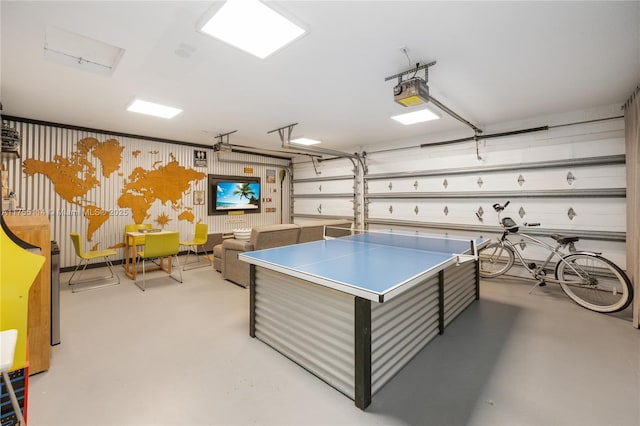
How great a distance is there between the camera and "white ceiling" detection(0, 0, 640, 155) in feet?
7.05

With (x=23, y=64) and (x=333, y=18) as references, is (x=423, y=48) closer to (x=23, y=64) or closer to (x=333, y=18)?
(x=333, y=18)

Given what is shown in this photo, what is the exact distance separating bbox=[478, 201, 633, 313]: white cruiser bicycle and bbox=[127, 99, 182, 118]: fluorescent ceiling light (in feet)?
16.0

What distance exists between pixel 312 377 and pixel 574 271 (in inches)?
153

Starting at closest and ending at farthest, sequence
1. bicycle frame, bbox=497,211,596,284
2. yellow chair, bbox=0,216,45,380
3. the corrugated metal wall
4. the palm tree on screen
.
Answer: yellow chair, bbox=0,216,45,380 → bicycle frame, bbox=497,211,596,284 → the corrugated metal wall → the palm tree on screen

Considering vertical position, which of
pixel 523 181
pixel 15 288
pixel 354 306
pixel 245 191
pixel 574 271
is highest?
pixel 245 191

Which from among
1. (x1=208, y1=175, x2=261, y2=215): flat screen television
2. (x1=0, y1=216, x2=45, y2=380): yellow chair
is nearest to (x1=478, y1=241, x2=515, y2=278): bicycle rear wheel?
(x1=0, y1=216, x2=45, y2=380): yellow chair

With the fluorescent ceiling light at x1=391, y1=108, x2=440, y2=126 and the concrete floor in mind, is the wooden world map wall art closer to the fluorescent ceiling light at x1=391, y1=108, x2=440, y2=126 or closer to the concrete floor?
the concrete floor

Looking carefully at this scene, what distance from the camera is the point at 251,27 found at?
89.6 inches

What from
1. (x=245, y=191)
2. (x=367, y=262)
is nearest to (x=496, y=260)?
(x=367, y=262)

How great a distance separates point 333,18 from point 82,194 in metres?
5.87

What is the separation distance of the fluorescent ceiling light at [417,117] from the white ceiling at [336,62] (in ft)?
0.84

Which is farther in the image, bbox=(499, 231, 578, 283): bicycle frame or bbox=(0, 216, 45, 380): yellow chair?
bbox=(499, 231, 578, 283): bicycle frame

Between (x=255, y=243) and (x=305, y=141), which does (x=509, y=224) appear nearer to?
(x=255, y=243)

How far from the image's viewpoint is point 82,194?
17.9 ft
